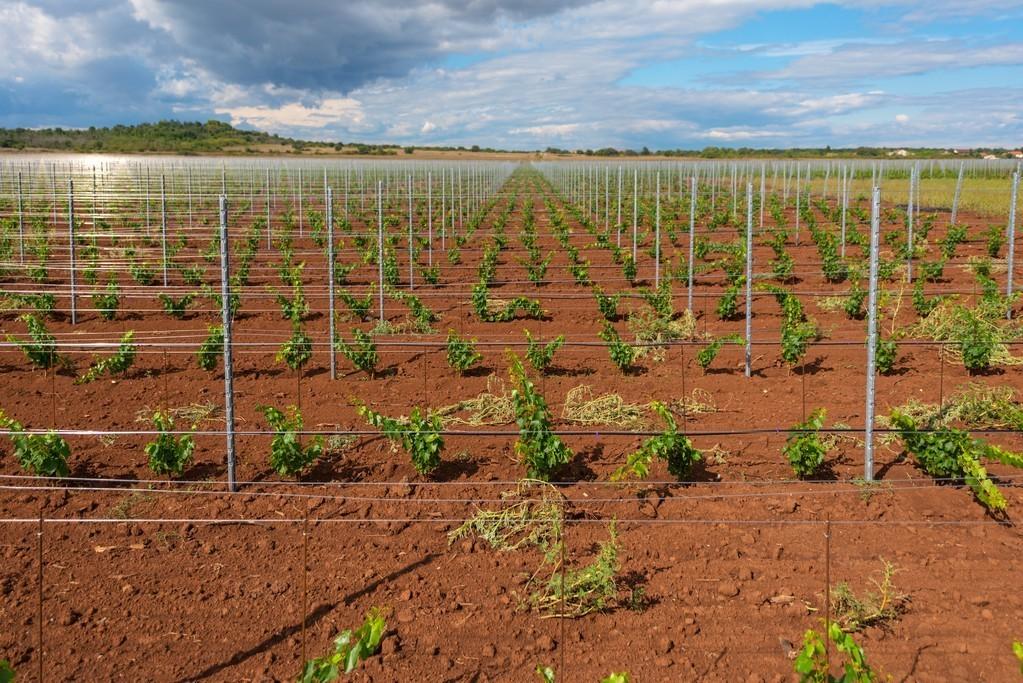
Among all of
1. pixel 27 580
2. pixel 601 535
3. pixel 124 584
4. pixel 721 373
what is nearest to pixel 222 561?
pixel 124 584

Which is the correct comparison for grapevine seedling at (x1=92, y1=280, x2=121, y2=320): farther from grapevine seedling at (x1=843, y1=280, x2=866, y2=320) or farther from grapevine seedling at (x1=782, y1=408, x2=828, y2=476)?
grapevine seedling at (x1=843, y1=280, x2=866, y2=320)

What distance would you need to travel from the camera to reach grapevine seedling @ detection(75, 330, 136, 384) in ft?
27.3

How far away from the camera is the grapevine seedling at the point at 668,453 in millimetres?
5285

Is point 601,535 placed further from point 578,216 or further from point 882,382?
point 578,216

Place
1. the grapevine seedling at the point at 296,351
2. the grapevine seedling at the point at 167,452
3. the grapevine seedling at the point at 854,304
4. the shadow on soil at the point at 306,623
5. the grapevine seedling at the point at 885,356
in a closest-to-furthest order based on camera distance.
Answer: the shadow on soil at the point at 306,623
the grapevine seedling at the point at 167,452
the grapevine seedling at the point at 885,356
the grapevine seedling at the point at 296,351
the grapevine seedling at the point at 854,304

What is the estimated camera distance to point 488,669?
12.6 ft

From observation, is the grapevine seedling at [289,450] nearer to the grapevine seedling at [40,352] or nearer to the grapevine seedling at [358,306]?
the grapevine seedling at [40,352]

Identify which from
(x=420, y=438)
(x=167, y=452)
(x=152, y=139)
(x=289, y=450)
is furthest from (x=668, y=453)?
(x=152, y=139)

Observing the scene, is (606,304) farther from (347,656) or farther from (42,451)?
(347,656)

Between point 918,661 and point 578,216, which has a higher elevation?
point 578,216

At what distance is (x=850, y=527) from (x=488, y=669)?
2.50m

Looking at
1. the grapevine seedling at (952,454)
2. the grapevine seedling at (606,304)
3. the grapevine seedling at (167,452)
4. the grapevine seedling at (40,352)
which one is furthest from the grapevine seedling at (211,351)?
the grapevine seedling at (952,454)

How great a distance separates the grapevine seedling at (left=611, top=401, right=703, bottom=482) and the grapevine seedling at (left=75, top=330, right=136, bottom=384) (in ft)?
17.3

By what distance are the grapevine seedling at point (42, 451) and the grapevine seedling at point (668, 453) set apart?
3652 millimetres
